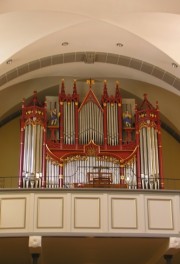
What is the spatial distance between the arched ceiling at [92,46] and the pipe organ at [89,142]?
725 millimetres

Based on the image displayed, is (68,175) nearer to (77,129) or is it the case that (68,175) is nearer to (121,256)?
(77,129)

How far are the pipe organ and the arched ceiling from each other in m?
0.72

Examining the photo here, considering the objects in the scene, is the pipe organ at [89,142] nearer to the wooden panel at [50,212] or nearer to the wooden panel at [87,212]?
the wooden panel at [87,212]

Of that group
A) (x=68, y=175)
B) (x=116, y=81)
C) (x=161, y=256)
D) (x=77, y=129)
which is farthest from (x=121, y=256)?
(x=116, y=81)

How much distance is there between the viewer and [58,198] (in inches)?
536

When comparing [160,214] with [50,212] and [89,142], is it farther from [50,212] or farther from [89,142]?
[89,142]

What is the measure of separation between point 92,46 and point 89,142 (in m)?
2.73

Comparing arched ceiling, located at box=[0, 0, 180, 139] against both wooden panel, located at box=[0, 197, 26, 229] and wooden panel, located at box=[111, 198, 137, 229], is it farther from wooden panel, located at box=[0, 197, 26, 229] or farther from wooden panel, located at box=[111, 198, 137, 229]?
wooden panel, located at box=[111, 198, 137, 229]

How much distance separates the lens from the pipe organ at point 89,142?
16.0 m

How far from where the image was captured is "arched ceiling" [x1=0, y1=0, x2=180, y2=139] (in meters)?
14.4

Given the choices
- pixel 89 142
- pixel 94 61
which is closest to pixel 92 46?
pixel 94 61

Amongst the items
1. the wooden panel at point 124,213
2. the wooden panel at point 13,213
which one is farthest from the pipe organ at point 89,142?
the wooden panel at point 13,213

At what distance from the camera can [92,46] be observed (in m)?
16.7

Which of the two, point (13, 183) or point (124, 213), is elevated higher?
point (13, 183)
